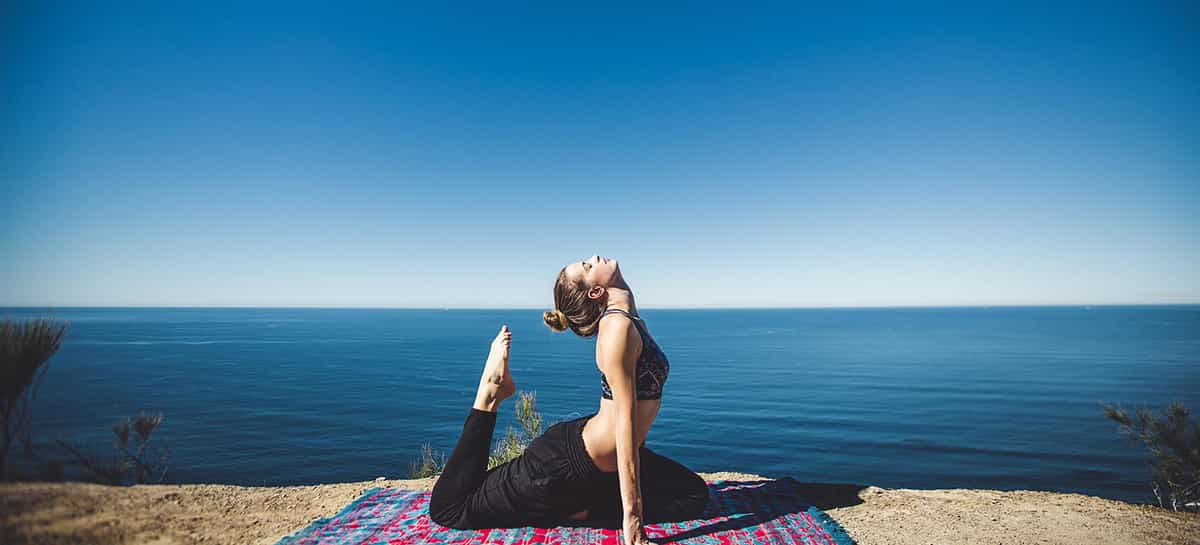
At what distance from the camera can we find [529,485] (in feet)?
13.4

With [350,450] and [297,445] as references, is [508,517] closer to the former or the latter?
[350,450]

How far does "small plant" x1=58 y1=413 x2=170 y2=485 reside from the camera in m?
2.69

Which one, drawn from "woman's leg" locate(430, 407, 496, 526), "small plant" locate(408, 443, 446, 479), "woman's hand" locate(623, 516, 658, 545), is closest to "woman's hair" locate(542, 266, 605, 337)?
"woman's leg" locate(430, 407, 496, 526)

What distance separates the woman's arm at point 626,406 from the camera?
11.7 ft

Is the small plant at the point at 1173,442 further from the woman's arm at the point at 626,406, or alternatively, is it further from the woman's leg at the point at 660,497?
the woman's arm at the point at 626,406

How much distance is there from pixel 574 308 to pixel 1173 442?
25.3ft

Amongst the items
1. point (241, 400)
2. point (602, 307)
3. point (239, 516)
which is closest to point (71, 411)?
point (239, 516)

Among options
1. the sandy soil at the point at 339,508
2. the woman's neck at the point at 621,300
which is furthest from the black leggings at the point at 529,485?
the sandy soil at the point at 339,508

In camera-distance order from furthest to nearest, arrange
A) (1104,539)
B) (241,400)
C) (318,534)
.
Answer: (241,400) < (1104,539) < (318,534)

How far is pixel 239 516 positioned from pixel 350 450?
56.0 feet

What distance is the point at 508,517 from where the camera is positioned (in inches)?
164

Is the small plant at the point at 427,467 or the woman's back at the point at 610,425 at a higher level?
the woman's back at the point at 610,425

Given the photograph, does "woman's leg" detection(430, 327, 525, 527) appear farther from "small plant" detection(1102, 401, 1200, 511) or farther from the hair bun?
"small plant" detection(1102, 401, 1200, 511)

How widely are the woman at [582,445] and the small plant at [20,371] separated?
7.22 ft
